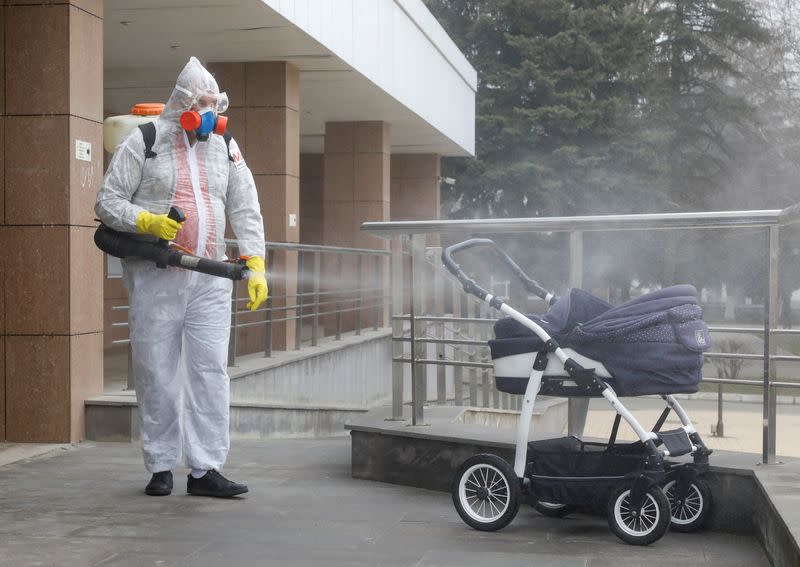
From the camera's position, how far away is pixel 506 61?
40500 millimetres

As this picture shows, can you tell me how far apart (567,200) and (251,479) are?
31261mm

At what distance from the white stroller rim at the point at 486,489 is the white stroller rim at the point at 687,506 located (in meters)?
0.64

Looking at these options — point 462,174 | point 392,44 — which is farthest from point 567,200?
point 392,44

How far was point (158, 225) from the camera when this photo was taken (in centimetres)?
553

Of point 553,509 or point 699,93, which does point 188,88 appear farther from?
point 699,93

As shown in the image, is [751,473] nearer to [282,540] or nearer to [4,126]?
[282,540]

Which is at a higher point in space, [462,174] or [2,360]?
[462,174]

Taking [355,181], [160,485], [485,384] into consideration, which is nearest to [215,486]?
[160,485]

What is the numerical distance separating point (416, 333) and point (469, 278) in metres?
1.08

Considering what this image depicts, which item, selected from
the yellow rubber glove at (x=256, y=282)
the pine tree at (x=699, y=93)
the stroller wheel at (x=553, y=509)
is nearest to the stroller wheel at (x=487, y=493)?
the stroller wheel at (x=553, y=509)

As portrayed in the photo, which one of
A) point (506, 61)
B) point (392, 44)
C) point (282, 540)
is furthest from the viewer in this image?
point (506, 61)

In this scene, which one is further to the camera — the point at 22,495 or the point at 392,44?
the point at 392,44

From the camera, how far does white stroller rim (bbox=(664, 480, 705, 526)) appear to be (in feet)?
16.8

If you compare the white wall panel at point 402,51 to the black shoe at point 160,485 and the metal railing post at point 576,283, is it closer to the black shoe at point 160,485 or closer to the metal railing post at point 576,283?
the metal railing post at point 576,283
